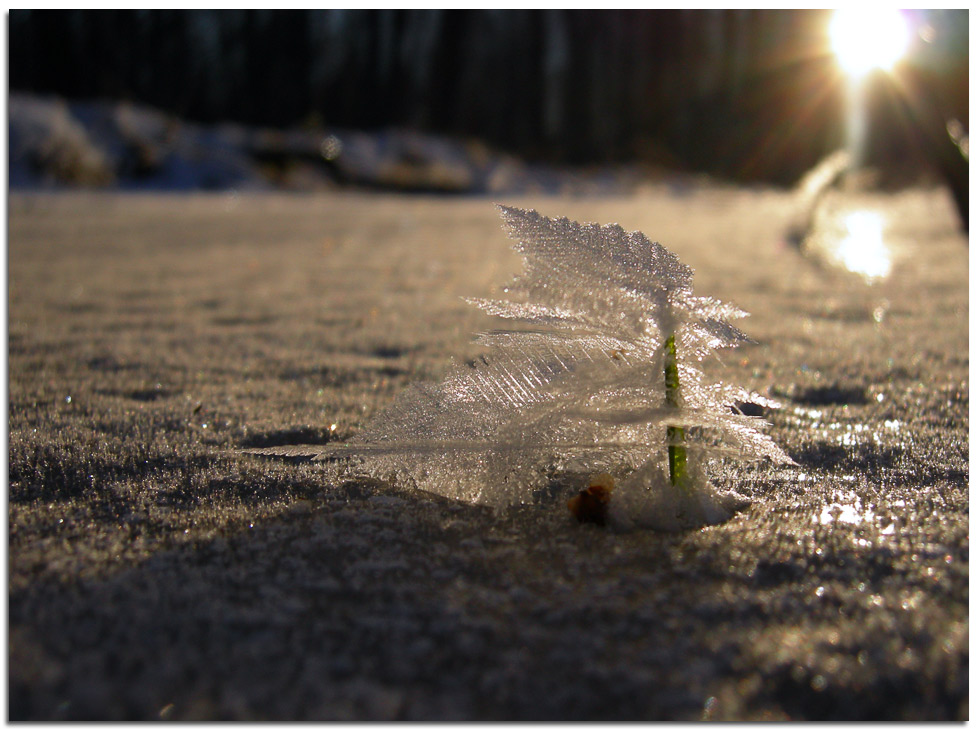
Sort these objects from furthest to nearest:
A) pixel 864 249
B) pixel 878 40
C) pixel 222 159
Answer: pixel 222 159, pixel 864 249, pixel 878 40

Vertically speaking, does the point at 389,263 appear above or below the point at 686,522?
above

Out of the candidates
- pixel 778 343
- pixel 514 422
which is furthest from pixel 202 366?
pixel 778 343

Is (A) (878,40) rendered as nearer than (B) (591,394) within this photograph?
No

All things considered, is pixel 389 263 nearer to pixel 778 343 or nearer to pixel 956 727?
pixel 778 343

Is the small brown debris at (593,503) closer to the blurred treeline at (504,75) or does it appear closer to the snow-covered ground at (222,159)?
the snow-covered ground at (222,159)

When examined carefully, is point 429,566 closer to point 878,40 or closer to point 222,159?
point 878,40

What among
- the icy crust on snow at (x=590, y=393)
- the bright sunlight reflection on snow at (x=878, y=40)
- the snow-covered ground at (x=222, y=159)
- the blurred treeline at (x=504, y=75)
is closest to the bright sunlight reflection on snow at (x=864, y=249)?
the bright sunlight reflection on snow at (x=878, y=40)

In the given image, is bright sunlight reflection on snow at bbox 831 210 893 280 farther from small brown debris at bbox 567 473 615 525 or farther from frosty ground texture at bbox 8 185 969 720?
small brown debris at bbox 567 473 615 525

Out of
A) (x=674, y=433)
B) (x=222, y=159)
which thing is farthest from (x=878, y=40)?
(x=222, y=159)
